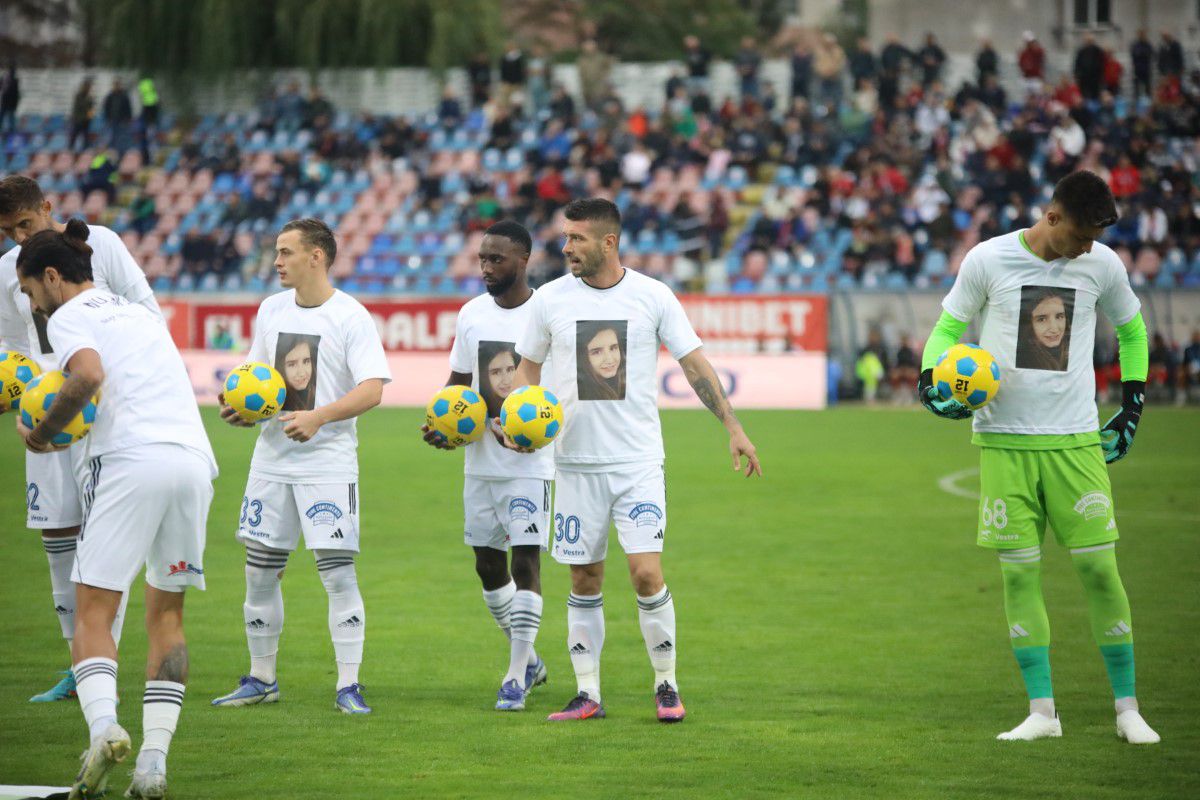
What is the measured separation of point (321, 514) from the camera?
7.50 m

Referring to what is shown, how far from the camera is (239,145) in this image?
4003 centimetres

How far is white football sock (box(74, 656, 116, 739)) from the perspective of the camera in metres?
5.83

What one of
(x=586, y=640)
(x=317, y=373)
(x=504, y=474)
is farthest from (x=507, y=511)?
(x=317, y=373)

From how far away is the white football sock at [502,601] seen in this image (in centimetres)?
829

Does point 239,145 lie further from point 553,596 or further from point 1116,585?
point 1116,585

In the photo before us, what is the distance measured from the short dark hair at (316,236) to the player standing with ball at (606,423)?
1.12 metres

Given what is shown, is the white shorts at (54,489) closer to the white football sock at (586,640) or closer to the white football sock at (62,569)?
the white football sock at (62,569)

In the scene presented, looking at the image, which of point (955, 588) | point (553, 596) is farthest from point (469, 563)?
point (955, 588)

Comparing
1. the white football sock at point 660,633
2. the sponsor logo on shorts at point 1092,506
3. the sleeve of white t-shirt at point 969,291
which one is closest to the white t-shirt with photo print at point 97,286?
the white football sock at point 660,633

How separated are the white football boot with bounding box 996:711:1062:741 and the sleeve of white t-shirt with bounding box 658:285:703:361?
2352mm

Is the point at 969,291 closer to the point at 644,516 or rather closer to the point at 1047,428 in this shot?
the point at 1047,428

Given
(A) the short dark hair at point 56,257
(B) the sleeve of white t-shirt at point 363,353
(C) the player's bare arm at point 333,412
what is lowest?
(C) the player's bare arm at point 333,412

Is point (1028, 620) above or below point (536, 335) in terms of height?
below

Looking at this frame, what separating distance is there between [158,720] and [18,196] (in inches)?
118
